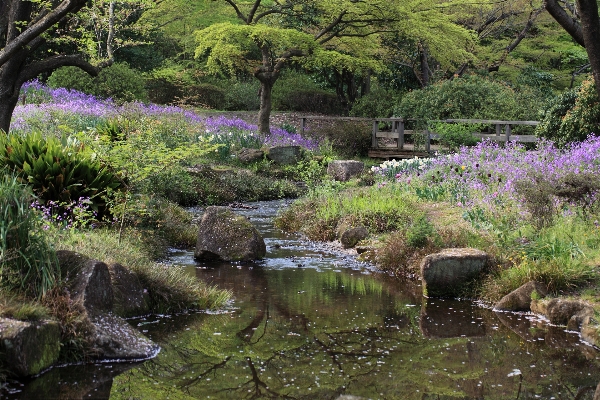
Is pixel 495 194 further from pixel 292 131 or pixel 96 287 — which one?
pixel 292 131

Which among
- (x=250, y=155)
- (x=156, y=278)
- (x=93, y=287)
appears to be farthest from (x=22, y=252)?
(x=250, y=155)

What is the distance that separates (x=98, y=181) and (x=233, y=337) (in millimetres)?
3893

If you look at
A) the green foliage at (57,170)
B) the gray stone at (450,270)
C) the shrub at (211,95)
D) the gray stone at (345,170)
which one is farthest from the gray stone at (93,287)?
the shrub at (211,95)

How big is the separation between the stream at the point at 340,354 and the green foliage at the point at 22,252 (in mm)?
764

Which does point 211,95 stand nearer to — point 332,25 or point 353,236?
point 332,25

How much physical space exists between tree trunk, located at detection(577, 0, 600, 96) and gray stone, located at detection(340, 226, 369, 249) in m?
4.00

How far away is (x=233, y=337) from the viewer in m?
6.20

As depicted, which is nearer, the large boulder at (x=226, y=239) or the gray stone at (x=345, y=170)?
the large boulder at (x=226, y=239)

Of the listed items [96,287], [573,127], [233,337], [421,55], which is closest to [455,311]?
[233,337]

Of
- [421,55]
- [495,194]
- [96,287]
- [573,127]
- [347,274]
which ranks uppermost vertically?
[421,55]

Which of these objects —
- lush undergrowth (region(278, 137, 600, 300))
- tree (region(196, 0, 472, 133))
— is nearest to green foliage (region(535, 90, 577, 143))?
lush undergrowth (region(278, 137, 600, 300))

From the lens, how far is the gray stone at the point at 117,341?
18.0 ft

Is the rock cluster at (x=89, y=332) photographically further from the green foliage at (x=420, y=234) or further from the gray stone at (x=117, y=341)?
the green foliage at (x=420, y=234)

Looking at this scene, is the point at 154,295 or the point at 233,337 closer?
the point at 233,337
